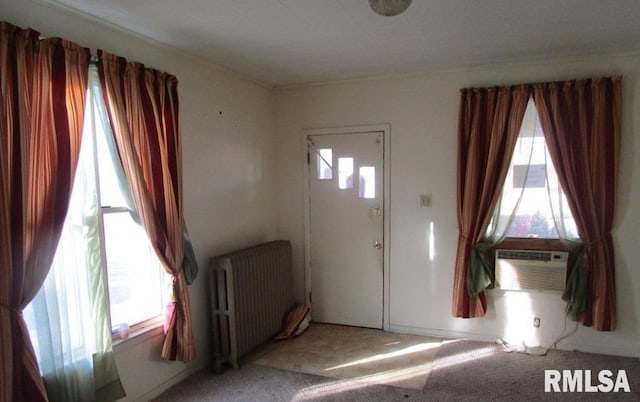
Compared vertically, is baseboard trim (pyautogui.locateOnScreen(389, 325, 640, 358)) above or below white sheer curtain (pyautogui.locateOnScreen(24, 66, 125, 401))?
below

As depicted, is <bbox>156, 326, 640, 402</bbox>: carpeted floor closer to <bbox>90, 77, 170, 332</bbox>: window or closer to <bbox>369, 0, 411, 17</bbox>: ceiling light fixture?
<bbox>90, 77, 170, 332</bbox>: window

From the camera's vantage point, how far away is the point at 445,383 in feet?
8.61

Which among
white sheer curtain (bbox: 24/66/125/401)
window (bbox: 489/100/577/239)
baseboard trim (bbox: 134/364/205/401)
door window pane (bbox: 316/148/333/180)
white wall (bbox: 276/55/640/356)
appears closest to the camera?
white sheer curtain (bbox: 24/66/125/401)

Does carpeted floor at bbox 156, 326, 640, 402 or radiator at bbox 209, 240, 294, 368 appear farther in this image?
radiator at bbox 209, 240, 294, 368

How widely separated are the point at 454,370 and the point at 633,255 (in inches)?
65.0

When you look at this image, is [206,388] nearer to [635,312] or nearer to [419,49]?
[419,49]

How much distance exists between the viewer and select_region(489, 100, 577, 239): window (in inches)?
117

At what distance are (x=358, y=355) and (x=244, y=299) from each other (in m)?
1.06

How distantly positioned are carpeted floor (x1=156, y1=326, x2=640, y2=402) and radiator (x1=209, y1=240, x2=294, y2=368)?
0.20 meters

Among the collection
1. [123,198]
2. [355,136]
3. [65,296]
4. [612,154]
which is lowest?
[65,296]

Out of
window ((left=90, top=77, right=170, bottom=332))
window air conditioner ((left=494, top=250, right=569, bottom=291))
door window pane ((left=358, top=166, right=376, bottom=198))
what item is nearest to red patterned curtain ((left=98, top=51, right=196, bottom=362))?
window ((left=90, top=77, right=170, bottom=332))

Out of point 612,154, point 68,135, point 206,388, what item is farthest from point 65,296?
point 612,154

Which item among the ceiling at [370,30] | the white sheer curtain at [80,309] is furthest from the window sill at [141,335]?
the ceiling at [370,30]

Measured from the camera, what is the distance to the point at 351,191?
11.8 feet
